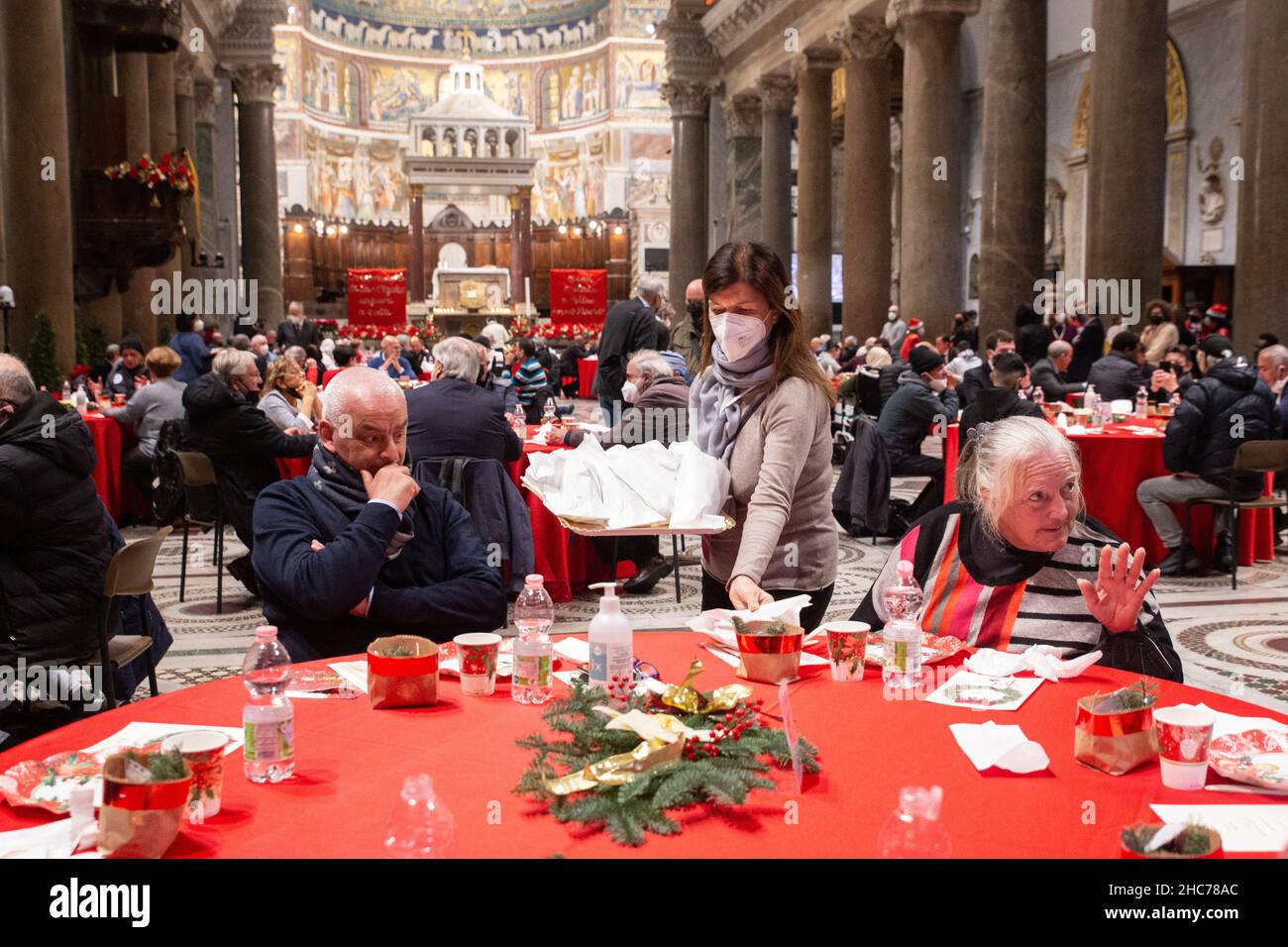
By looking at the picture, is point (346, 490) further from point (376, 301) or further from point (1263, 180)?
point (376, 301)

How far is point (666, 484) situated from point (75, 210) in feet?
43.4

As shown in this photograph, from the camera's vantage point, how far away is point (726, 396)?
3.52m

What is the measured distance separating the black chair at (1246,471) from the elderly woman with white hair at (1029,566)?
470cm

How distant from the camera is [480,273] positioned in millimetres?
26531

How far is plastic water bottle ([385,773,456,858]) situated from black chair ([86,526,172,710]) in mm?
2656

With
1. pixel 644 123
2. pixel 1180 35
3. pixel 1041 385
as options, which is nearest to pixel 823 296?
pixel 1180 35

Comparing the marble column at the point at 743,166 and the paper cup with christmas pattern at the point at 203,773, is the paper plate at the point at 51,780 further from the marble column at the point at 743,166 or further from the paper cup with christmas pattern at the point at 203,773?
the marble column at the point at 743,166

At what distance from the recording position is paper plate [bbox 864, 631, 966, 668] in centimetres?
289

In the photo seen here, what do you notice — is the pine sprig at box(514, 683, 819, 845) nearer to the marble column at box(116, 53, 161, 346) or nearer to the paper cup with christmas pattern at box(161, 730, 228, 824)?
the paper cup with christmas pattern at box(161, 730, 228, 824)

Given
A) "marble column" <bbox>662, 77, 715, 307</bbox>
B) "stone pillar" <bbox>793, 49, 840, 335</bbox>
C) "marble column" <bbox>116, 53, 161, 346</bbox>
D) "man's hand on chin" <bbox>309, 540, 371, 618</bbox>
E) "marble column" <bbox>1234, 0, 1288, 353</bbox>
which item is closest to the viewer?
"man's hand on chin" <bbox>309, 540, 371, 618</bbox>

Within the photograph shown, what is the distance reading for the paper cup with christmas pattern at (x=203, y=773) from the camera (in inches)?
76.9

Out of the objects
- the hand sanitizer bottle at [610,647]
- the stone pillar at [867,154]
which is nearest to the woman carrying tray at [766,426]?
the hand sanitizer bottle at [610,647]

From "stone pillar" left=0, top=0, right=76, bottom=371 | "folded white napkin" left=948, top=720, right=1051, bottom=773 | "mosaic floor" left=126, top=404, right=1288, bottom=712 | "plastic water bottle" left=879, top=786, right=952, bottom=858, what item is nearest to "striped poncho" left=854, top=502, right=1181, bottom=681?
"folded white napkin" left=948, top=720, right=1051, bottom=773
